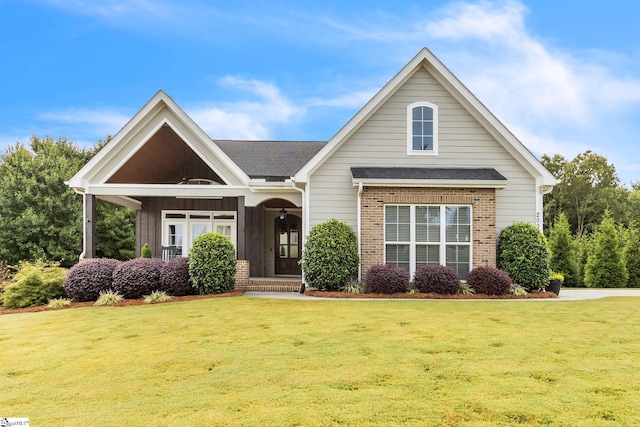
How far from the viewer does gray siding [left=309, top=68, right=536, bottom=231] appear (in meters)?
13.5

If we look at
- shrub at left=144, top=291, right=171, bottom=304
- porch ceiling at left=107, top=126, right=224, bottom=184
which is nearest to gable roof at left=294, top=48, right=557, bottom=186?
porch ceiling at left=107, top=126, right=224, bottom=184

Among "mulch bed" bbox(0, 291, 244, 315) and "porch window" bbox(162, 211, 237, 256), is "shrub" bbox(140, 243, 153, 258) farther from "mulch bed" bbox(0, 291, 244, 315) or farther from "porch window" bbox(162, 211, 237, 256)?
"mulch bed" bbox(0, 291, 244, 315)

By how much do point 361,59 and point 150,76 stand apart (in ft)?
35.3

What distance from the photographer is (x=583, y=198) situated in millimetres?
40188

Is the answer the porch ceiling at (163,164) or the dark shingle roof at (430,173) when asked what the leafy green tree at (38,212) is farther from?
the dark shingle roof at (430,173)

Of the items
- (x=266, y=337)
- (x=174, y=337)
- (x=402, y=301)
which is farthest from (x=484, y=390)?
(x=402, y=301)

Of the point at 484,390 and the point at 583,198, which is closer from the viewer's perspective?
the point at 484,390

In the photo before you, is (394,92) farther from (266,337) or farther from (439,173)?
(266,337)

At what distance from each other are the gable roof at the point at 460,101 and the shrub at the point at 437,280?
4.39 meters

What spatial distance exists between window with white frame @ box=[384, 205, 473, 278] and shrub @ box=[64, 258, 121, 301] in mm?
8276

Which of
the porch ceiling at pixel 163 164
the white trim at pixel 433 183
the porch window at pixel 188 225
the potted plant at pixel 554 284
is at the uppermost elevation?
the porch ceiling at pixel 163 164

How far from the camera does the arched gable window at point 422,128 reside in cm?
1364

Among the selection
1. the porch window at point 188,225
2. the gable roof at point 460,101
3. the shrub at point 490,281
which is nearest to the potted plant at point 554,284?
the shrub at point 490,281

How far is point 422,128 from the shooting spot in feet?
45.0
